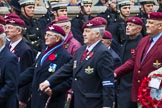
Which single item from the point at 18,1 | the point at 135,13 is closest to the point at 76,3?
the point at 135,13

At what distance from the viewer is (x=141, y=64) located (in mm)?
11688

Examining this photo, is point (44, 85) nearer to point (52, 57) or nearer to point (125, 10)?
point (52, 57)

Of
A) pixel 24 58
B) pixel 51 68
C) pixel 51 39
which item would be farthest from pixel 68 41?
pixel 51 68

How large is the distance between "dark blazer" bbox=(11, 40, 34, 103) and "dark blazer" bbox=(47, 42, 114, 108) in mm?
1799

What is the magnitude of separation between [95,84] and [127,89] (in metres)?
2.74

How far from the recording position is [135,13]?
61.1 ft

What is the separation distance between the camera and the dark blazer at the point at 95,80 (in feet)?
35.6

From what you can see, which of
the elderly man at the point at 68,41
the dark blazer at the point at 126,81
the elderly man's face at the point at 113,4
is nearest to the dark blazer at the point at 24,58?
the elderly man at the point at 68,41

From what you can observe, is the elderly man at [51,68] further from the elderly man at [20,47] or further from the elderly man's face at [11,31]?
the elderly man's face at [11,31]

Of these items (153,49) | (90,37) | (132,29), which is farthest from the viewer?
(132,29)

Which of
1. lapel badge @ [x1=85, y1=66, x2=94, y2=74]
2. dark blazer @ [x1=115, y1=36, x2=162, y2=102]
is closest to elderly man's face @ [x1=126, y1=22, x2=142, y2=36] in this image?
dark blazer @ [x1=115, y1=36, x2=162, y2=102]

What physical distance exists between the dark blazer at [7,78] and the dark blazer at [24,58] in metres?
1.59

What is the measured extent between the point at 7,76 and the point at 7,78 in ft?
0.10

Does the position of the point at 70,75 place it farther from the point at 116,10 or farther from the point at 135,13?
the point at 135,13
